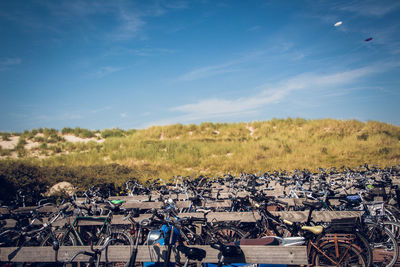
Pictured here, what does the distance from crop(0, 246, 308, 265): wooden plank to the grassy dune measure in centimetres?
1211

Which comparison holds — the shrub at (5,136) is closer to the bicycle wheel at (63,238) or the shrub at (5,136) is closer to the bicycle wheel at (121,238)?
the bicycle wheel at (63,238)

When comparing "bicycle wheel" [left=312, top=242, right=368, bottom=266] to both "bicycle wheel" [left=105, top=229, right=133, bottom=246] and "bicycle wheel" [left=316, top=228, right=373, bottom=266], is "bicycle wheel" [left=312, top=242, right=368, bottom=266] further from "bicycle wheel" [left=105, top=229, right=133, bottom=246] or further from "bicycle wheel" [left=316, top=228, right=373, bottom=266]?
"bicycle wheel" [left=105, top=229, right=133, bottom=246]

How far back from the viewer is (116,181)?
41.4 feet

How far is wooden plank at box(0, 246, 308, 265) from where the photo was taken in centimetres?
312

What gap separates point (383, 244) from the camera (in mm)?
4629

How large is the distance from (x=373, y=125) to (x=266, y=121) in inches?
501

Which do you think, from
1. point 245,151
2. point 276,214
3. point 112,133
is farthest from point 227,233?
point 112,133

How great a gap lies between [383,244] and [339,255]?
1402 millimetres

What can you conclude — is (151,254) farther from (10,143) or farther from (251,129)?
(251,129)

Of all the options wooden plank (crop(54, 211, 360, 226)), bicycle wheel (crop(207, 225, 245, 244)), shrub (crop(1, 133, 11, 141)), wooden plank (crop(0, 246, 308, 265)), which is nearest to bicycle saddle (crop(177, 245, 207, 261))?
wooden plank (crop(0, 246, 308, 265))

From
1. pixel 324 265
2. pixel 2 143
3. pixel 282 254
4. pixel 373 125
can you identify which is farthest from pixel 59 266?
pixel 373 125

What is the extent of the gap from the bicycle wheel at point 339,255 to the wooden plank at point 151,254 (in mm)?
1122

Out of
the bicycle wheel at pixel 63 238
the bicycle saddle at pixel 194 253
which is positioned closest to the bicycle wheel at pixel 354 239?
the bicycle saddle at pixel 194 253

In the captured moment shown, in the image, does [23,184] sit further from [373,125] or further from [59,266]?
[373,125]
